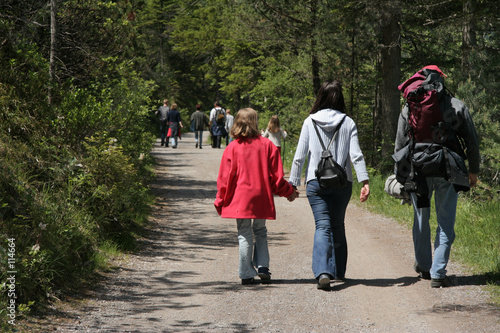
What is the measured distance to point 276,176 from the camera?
6402 millimetres

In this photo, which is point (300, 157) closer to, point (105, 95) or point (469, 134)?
point (469, 134)

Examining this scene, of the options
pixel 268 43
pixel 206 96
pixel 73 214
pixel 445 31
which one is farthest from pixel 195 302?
pixel 206 96

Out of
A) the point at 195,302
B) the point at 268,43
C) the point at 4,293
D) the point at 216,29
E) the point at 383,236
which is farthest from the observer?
the point at 216,29

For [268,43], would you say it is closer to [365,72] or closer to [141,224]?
[365,72]

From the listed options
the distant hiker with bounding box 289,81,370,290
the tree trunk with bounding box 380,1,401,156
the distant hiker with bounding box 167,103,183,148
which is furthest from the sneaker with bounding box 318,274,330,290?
the distant hiker with bounding box 167,103,183,148

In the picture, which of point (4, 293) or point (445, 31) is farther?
point (445, 31)

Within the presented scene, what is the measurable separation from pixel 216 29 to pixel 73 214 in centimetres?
2744

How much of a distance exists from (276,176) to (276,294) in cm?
120

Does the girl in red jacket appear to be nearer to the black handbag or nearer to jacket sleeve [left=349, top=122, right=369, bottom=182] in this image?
the black handbag

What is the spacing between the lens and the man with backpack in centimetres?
597

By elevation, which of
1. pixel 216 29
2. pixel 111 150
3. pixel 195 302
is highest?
pixel 216 29

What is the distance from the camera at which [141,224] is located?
9844 millimetres

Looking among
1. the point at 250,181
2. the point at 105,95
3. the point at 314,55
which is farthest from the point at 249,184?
the point at 314,55

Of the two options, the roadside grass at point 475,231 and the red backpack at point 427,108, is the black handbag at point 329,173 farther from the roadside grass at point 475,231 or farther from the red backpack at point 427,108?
the roadside grass at point 475,231
